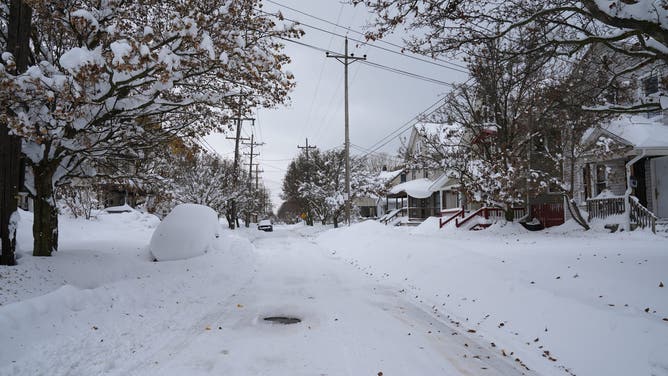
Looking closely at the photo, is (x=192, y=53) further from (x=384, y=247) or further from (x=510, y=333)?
(x=384, y=247)

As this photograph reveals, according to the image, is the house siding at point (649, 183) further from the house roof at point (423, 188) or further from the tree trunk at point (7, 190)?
the tree trunk at point (7, 190)

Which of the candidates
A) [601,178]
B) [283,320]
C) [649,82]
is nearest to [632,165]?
[601,178]

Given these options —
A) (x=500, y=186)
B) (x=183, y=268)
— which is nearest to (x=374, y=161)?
(x=500, y=186)

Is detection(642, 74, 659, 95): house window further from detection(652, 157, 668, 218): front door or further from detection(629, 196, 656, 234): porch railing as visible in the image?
detection(629, 196, 656, 234): porch railing

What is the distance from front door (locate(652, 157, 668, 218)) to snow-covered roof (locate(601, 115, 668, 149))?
4.15ft

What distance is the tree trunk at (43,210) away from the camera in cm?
874

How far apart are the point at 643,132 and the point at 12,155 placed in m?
20.3

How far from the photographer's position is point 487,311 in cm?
698

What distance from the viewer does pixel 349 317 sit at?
6.69m

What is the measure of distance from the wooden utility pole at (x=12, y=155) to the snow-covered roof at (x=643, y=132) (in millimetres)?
17917

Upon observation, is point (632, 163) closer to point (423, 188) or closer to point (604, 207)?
point (604, 207)

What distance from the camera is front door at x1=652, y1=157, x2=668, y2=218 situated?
54.6 ft

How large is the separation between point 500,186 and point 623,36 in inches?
Answer: 440

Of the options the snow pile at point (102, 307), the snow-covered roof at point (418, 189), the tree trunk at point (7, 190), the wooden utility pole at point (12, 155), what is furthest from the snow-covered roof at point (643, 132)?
the tree trunk at point (7, 190)
